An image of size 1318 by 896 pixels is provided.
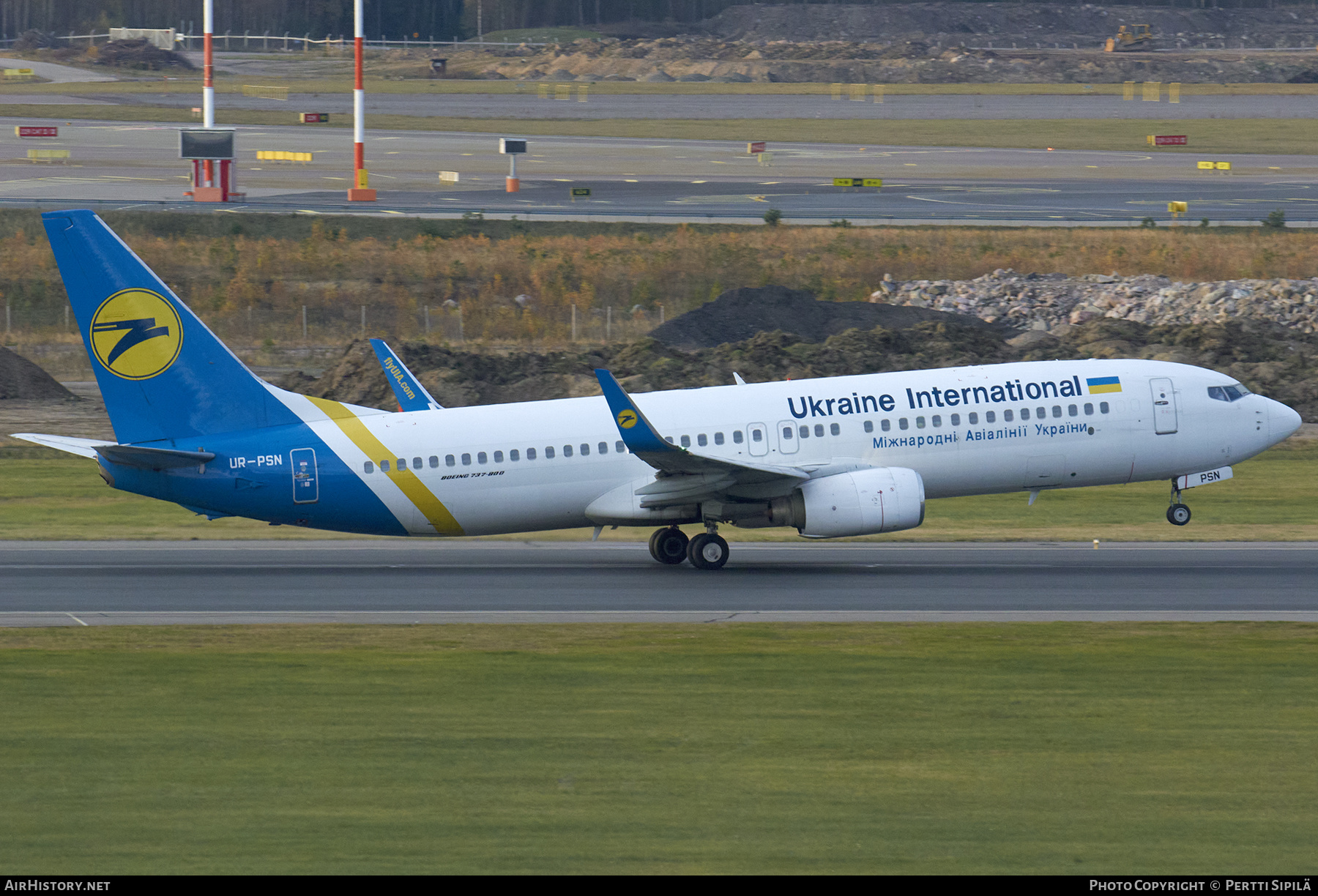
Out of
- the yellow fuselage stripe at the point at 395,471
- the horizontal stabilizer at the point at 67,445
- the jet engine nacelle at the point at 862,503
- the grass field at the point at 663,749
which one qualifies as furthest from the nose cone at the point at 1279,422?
the horizontal stabilizer at the point at 67,445

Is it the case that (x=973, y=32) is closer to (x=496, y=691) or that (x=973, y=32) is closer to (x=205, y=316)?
(x=205, y=316)

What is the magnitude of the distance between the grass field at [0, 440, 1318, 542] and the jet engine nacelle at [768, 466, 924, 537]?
677 cm

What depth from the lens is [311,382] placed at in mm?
62906

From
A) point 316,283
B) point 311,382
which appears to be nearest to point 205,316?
point 316,283

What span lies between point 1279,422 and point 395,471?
21.6m

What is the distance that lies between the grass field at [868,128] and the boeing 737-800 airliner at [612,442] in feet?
296

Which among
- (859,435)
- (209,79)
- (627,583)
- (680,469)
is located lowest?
(627,583)

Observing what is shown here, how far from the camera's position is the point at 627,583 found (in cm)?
3678

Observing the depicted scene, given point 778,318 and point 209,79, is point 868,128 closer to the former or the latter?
point 209,79

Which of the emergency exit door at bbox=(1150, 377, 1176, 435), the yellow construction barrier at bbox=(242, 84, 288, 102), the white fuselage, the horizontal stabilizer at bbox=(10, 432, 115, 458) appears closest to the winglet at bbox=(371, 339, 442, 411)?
the white fuselage

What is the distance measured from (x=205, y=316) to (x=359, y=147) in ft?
67.4

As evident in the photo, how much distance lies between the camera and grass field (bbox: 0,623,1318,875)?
1756 centimetres

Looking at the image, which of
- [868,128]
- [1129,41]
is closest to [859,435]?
[868,128]

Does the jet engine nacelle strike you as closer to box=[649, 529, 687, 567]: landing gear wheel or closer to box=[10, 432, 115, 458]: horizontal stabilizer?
box=[649, 529, 687, 567]: landing gear wheel
